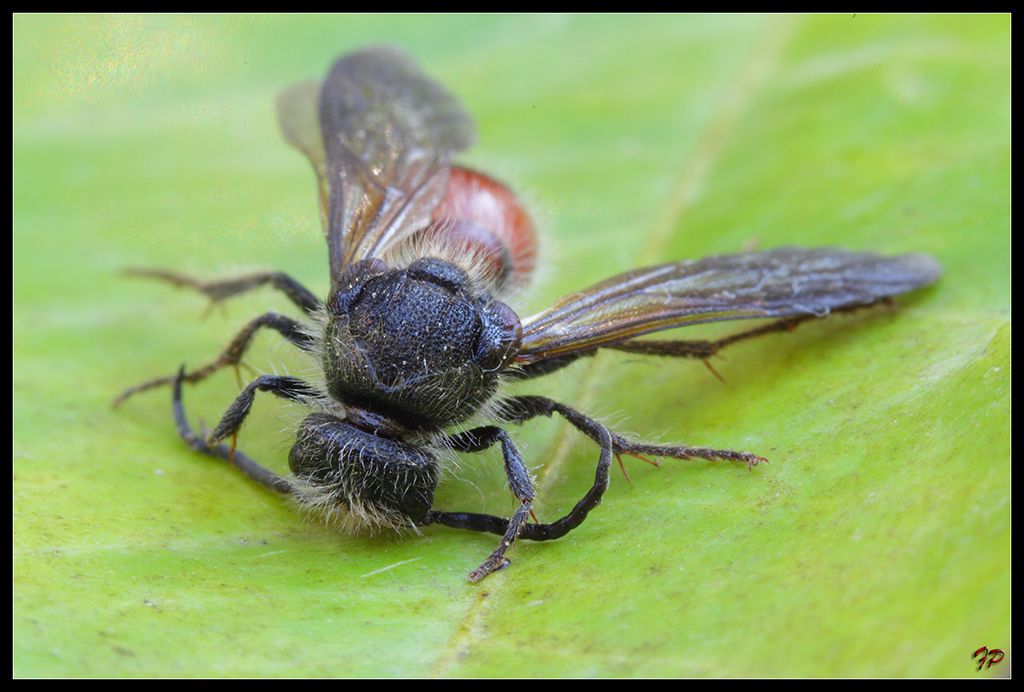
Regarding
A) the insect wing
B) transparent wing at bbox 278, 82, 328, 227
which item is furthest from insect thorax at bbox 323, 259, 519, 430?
transparent wing at bbox 278, 82, 328, 227

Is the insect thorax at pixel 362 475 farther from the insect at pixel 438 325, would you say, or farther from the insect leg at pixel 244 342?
the insect leg at pixel 244 342

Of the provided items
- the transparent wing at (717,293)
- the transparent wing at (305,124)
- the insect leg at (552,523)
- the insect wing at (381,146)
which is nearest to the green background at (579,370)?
the insect leg at (552,523)

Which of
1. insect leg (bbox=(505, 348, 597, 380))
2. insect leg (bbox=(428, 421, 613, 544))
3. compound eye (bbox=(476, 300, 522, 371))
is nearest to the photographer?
insect leg (bbox=(428, 421, 613, 544))

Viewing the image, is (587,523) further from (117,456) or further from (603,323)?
(117,456)

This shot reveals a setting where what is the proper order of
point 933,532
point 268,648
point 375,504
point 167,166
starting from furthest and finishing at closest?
point 167,166 → point 375,504 → point 268,648 → point 933,532

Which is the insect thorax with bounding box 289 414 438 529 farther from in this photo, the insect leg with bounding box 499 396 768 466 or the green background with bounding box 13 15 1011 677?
the insect leg with bounding box 499 396 768 466
